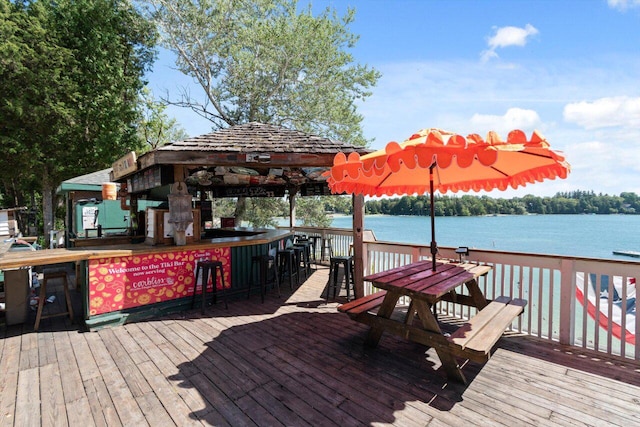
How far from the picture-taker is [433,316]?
2.74 meters

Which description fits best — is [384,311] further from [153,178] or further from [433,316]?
[153,178]

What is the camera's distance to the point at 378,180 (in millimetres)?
3916

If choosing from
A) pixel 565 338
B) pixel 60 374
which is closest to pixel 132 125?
pixel 60 374

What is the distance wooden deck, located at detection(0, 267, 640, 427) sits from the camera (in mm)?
2145

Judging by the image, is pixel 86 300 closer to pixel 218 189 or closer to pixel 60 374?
pixel 60 374

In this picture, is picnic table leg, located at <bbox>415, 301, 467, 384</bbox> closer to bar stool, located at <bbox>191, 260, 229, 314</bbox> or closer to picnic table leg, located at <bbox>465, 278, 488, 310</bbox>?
picnic table leg, located at <bbox>465, 278, 488, 310</bbox>

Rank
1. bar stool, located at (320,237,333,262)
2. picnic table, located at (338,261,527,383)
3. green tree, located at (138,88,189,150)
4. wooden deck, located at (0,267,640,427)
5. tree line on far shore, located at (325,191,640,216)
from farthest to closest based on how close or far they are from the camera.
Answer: tree line on far shore, located at (325,191,640,216), green tree, located at (138,88,189,150), bar stool, located at (320,237,333,262), picnic table, located at (338,261,527,383), wooden deck, located at (0,267,640,427)

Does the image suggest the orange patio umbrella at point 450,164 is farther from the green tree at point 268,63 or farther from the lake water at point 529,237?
the green tree at point 268,63

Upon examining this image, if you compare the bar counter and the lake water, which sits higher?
the bar counter

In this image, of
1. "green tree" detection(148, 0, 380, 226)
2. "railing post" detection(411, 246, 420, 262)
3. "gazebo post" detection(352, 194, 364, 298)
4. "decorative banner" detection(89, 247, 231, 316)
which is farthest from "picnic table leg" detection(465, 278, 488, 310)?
"green tree" detection(148, 0, 380, 226)

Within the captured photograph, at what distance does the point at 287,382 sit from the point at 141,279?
288 centimetres

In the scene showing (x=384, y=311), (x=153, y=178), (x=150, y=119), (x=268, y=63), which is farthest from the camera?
(x=150, y=119)

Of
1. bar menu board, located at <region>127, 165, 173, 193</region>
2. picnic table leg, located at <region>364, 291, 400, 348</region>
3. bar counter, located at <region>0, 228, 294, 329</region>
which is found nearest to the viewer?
picnic table leg, located at <region>364, 291, 400, 348</region>

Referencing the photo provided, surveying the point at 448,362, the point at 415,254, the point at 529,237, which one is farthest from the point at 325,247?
the point at 529,237
